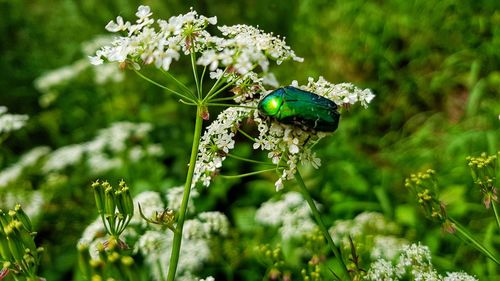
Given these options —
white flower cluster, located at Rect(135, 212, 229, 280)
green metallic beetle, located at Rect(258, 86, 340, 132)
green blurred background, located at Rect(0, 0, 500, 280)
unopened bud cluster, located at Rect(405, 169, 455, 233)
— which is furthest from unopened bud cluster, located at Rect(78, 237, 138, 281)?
green blurred background, located at Rect(0, 0, 500, 280)

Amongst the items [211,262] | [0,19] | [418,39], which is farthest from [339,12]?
[0,19]

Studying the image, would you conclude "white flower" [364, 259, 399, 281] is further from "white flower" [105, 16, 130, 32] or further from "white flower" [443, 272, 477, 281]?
"white flower" [105, 16, 130, 32]

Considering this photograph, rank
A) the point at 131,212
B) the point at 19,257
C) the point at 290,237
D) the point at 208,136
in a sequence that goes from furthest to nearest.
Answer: the point at 290,237 → the point at 208,136 → the point at 131,212 → the point at 19,257

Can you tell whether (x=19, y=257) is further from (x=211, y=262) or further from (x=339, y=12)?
(x=339, y=12)

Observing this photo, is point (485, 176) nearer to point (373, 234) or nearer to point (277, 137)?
point (277, 137)

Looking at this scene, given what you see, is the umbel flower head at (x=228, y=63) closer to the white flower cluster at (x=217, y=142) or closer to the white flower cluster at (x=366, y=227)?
the white flower cluster at (x=217, y=142)
